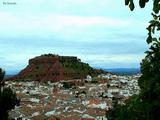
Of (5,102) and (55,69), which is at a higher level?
(55,69)

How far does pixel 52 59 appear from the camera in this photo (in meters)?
156

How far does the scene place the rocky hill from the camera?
15162 centimetres

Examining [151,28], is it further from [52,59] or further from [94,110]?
[52,59]

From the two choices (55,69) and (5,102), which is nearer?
(5,102)

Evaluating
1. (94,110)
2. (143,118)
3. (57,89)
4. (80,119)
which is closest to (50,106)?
(94,110)

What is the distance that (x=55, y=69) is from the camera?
6014 inches

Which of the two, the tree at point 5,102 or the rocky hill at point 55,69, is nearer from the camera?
the tree at point 5,102

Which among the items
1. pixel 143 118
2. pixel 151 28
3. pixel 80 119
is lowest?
pixel 80 119

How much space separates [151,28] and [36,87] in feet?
399

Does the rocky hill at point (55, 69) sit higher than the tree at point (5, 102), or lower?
higher

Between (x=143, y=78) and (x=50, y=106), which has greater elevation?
(x=143, y=78)

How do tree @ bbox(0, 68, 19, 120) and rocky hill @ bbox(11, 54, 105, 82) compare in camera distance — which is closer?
tree @ bbox(0, 68, 19, 120)

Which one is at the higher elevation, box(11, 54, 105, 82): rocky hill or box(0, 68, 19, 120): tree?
box(11, 54, 105, 82): rocky hill

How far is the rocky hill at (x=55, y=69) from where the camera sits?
497 feet
